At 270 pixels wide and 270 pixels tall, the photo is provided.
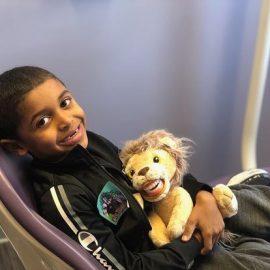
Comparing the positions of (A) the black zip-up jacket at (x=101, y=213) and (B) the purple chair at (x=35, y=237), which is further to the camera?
(A) the black zip-up jacket at (x=101, y=213)

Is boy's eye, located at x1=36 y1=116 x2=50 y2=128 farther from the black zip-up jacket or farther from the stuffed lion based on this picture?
the stuffed lion

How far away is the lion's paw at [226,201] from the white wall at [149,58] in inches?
22.9

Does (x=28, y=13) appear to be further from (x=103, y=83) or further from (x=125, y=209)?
(x=125, y=209)

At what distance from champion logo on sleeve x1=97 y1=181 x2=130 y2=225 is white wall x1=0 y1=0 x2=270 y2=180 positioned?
57cm

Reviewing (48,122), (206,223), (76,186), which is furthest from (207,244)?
(48,122)

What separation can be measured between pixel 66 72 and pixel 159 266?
0.71m

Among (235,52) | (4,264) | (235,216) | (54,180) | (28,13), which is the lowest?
(4,264)

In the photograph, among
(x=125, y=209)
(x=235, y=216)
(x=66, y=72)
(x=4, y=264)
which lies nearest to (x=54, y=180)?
(x=125, y=209)

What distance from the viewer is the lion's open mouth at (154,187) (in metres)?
0.80

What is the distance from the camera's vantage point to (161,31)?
1.33m

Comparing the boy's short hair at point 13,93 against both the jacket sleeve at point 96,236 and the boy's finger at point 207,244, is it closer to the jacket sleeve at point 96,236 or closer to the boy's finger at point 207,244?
the jacket sleeve at point 96,236

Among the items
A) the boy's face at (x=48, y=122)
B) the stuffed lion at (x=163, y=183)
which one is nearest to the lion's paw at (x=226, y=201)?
the stuffed lion at (x=163, y=183)

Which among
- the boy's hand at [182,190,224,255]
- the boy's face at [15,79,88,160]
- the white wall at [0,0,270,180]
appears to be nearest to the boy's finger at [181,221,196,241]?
the boy's hand at [182,190,224,255]

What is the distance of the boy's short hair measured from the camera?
2.50 ft
